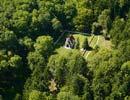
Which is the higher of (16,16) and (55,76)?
(16,16)

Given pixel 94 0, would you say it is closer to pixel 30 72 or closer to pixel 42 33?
pixel 42 33

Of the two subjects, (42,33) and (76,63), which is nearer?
(76,63)

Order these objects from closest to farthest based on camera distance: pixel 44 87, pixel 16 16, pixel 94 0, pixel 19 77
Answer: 1. pixel 44 87
2. pixel 19 77
3. pixel 16 16
4. pixel 94 0

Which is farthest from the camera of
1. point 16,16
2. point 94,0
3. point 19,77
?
point 94,0

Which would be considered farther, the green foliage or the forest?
the green foliage

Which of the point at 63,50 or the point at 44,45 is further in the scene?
the point at 63,50

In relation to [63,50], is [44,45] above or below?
above

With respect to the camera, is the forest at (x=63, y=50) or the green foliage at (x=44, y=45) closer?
the forest at (x=63, y=50)

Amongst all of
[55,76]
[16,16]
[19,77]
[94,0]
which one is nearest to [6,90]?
[19,77]
